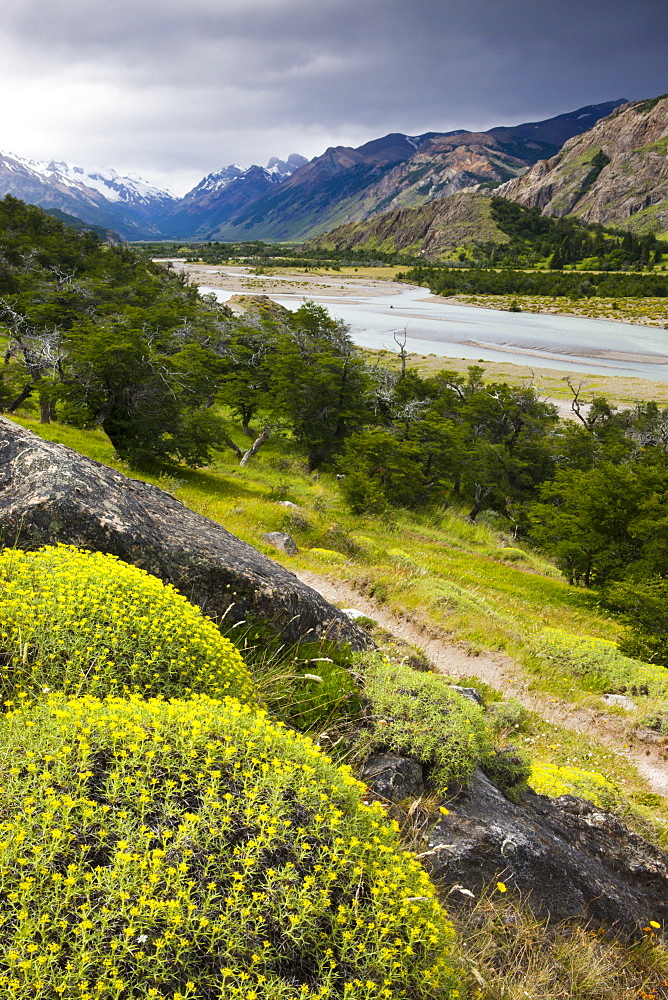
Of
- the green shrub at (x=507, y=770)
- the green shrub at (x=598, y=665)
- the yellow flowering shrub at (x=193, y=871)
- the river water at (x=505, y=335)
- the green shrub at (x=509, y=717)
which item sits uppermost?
the river water at (x=505, y=335)

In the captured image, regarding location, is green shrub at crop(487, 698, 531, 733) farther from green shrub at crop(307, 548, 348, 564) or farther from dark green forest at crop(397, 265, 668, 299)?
dark green forest at crop(397, 265, 668, 299)

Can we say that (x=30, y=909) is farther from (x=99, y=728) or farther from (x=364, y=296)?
(x=364, y=296)

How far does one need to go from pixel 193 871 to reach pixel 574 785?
5064mm

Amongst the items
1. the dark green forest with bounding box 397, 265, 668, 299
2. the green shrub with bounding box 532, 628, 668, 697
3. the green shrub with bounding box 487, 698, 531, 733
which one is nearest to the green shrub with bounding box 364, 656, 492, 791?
the green shrub with bounding box 487, 698, 531, 733

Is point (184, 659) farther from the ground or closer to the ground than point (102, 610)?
closer to the ground

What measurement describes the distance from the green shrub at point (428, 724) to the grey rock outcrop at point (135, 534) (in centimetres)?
114

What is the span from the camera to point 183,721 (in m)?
2.86

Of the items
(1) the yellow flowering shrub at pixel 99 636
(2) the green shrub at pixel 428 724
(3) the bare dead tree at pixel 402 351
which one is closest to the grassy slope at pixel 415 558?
(2) the green shrub at pixel 428 724

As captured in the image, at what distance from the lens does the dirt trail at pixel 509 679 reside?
8703mm

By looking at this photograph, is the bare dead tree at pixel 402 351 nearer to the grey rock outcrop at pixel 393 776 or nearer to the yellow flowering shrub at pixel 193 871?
the grey rock outcrop at pixel 393 776

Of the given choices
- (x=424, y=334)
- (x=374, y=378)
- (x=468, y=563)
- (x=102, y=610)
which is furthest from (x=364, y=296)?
(x=102, y=610)

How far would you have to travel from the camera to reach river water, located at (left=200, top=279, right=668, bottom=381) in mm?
77625

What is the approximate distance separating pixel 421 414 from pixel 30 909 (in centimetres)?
3552

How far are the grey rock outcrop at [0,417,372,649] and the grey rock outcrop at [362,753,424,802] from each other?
1705 mm
